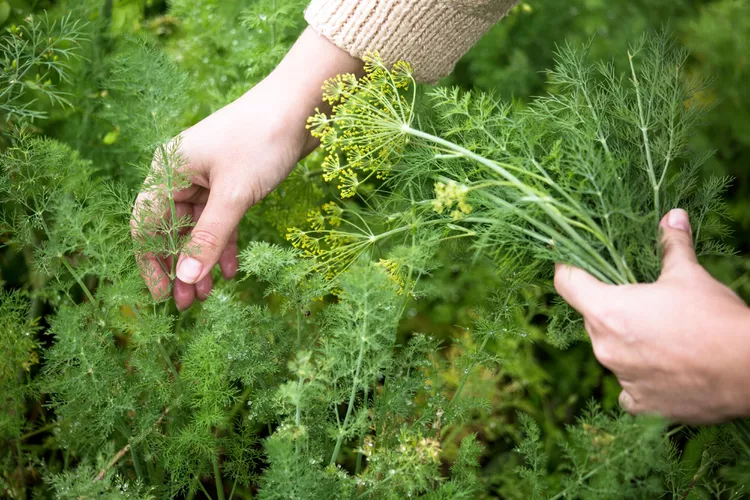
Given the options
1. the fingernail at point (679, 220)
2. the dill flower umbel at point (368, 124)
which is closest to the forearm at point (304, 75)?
the dill flower umbel at point (368, 124)

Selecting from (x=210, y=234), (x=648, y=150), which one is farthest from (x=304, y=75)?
(x=648, y=150)

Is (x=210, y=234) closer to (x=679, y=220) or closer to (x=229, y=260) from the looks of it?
(x=229, y=260)

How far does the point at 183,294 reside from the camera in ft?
4.13

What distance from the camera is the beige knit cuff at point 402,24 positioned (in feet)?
3.92

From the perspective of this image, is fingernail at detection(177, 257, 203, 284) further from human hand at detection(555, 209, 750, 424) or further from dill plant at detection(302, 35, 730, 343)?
human hand at detection(555, 209, 750, 424)

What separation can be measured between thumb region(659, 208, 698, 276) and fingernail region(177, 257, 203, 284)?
78 cm

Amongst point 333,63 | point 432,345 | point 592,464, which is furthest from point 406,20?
point 592,464

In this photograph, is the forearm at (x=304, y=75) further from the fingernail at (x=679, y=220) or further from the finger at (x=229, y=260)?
Result: the fingernail at (x=679, y=220)

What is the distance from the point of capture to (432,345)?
1.16 m

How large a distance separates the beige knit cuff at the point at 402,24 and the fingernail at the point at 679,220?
0.57m

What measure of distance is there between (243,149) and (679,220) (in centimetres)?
78

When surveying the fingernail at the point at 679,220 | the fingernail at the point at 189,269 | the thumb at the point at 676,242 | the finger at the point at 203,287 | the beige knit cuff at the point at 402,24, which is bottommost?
the finger at the point at 203,287

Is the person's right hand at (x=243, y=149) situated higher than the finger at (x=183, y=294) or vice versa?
the person's right hand at (x=243, y=149)

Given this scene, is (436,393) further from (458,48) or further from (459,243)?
(458,48)
